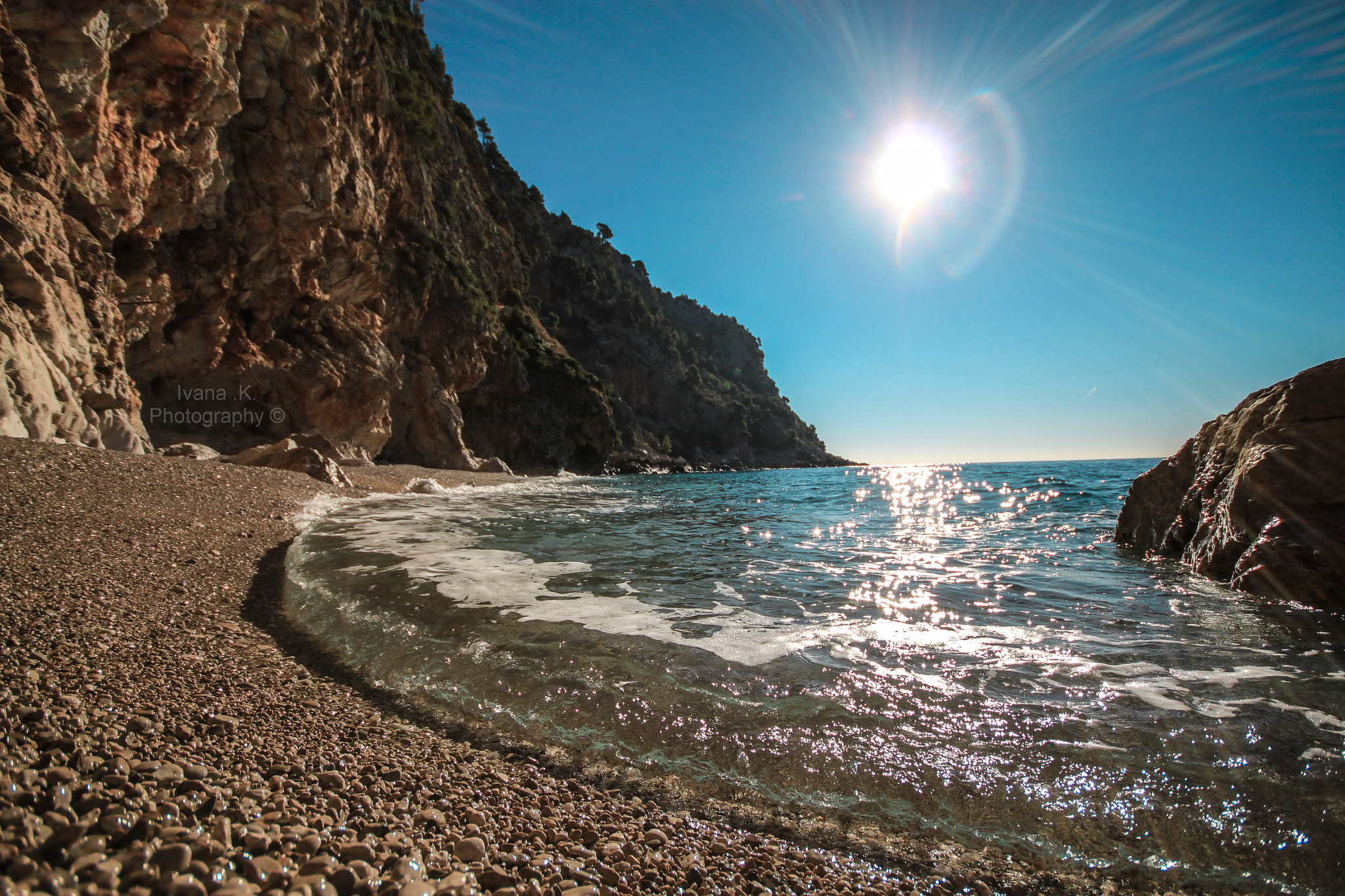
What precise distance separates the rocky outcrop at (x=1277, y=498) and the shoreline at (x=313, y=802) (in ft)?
18.3

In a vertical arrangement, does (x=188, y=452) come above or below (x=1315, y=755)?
above

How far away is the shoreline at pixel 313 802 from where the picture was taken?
4.91 ft

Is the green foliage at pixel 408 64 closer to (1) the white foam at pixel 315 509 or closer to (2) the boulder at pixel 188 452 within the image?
(2) the boulder at pixel 188 452

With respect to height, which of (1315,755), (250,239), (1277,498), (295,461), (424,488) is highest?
(250,239)

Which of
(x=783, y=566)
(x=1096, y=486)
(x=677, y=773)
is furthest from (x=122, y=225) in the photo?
(x=1096, y=486)

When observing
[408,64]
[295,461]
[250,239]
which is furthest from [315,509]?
[408,64]

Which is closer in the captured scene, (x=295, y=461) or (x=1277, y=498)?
(x=1277, y=498)

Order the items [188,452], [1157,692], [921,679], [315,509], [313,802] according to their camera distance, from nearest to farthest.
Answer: [313,802], [1157,692], [921,679], [315,509], [188,452]

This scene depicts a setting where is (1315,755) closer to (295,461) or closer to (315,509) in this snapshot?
(315,509)

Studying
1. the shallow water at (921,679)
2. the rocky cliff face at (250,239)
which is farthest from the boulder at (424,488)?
the shallow water at (921,679)

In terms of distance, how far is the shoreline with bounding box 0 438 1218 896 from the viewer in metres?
1.50

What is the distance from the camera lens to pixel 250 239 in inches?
725

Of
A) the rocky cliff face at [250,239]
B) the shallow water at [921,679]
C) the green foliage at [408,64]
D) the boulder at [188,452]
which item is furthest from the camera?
the green foliage at [408,64]

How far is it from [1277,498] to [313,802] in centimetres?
851
